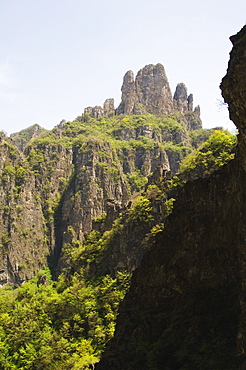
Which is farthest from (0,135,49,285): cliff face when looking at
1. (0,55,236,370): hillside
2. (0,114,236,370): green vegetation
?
(0,114,236,370): green vegetation

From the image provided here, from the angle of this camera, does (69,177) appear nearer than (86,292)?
No

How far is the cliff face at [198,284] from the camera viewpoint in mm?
10773

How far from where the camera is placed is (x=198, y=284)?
14.0 m

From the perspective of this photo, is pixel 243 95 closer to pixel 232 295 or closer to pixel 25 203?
pixel 232 295

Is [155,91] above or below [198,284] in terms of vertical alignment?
above

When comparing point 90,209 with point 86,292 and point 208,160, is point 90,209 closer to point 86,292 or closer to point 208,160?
point 86,292

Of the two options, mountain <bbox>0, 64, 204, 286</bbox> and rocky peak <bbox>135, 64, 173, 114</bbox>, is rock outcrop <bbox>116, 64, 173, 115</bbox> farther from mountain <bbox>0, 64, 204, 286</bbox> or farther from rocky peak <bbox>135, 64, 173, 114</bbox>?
mountain <bbox>0, 64, 204, 286</bbox>

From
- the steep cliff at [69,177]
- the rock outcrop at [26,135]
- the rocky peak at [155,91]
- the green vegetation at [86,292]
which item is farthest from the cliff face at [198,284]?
the rock outcrop at [26,135]

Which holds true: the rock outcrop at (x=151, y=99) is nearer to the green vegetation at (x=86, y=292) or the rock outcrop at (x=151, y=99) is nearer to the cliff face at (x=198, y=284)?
the green vegetation at (x=86, y=292)

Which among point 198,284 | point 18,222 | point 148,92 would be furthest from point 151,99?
point 198,284

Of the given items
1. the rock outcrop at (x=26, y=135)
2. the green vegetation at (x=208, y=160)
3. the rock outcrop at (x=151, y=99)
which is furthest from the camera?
the rock outcrop at (x=26, y=135)

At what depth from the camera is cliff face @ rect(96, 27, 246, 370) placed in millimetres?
10773

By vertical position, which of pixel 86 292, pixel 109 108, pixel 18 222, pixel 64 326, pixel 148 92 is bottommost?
pixel 64 326

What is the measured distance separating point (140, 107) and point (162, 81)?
1314 centimetres
